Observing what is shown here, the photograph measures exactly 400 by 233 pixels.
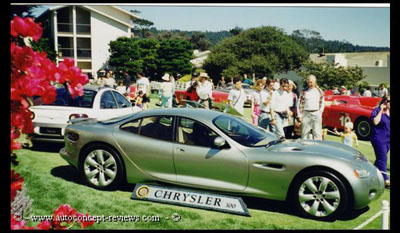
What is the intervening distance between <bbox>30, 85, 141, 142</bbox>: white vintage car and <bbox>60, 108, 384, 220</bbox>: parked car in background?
127 centimetres

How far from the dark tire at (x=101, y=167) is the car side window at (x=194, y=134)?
95cm

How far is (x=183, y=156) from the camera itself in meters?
4.94

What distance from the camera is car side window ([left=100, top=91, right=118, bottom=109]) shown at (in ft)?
24.5

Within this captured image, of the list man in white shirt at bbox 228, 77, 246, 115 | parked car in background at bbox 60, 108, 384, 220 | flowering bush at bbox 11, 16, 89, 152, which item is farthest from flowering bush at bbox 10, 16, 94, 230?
man in white shirt at bbox 228, 77, 246, 115

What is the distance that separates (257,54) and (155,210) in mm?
29844

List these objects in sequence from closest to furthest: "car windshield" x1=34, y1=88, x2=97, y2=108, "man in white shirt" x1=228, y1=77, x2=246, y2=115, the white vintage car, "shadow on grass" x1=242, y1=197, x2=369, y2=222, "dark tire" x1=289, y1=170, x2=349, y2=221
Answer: "dark tire" x1=289, y1=170, x2=349, y2=221 < "shadow on grass" x1=242, y1=197, x2=369, y2=222 < the white vintage car < "car windshield" x1=34, y1=88, x2=97, y2=108 < "man in white shirt" x1=228, y1=77, x2=246, y2=115

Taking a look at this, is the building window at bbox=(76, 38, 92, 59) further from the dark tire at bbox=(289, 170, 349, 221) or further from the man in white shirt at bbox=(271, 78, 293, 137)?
the dark tire at bbox=(289, 170, 349, 221)

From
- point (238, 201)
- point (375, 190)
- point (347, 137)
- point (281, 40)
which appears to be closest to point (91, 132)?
point (238, 201)

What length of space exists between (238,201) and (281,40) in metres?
29.7

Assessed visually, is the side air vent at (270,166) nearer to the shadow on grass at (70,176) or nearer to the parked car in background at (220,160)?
the parked car in background at (220,160)

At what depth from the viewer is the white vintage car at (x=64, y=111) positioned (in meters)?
6.81

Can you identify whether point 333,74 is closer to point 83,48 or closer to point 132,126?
point 83,48

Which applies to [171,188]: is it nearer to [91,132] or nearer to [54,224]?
[91,132]

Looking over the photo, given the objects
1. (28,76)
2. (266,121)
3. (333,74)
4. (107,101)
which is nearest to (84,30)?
(107,101)
